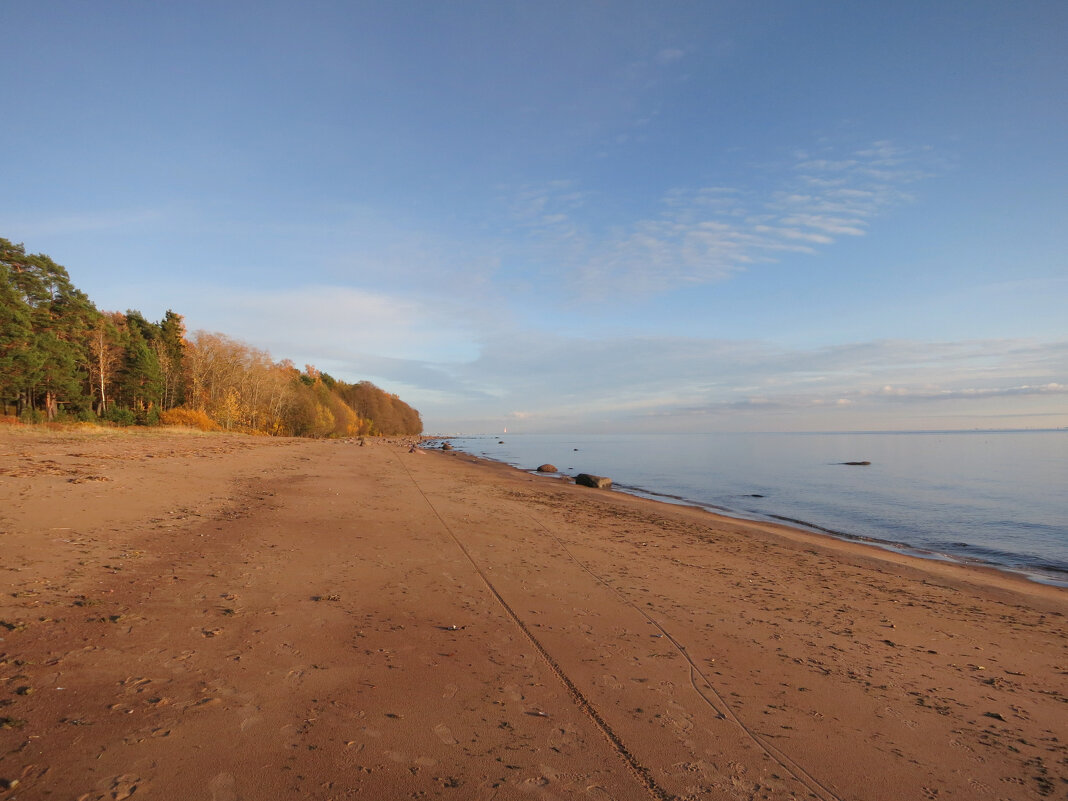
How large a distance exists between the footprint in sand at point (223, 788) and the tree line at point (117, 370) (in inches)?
1805

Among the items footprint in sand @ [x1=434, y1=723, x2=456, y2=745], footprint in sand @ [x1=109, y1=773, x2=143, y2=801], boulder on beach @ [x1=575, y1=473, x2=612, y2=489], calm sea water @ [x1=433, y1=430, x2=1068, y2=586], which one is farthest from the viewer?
boulder on beach @ [x1=575, y1=473, x2=612, y2=489]

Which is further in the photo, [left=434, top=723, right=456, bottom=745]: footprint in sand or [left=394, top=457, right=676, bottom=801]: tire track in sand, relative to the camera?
[left=434, top=723, right=456, bottom=745]: footprint in sand

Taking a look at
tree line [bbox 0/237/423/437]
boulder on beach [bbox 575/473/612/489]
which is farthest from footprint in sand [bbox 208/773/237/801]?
tree line [bbox 0/237/423/437]

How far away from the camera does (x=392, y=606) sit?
22.3 ft

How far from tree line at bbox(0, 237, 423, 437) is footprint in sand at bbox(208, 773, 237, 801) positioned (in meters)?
45.9

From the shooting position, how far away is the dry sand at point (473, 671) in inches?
140

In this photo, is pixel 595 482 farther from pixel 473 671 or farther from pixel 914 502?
pixel 473 671

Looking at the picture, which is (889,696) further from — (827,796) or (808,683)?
(827,796)

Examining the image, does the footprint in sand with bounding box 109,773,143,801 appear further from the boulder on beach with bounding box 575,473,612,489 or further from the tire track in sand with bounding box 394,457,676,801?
the boulder on beach with bounding box 575,473,612,489

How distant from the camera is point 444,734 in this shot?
13.1 feet

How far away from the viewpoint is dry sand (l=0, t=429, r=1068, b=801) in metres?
3.55

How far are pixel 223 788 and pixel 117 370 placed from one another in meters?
63.6

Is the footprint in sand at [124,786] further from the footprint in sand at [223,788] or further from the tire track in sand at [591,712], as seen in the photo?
the tire track in sand at [591,712]

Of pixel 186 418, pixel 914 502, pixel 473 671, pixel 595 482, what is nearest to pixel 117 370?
pixel 186 418
